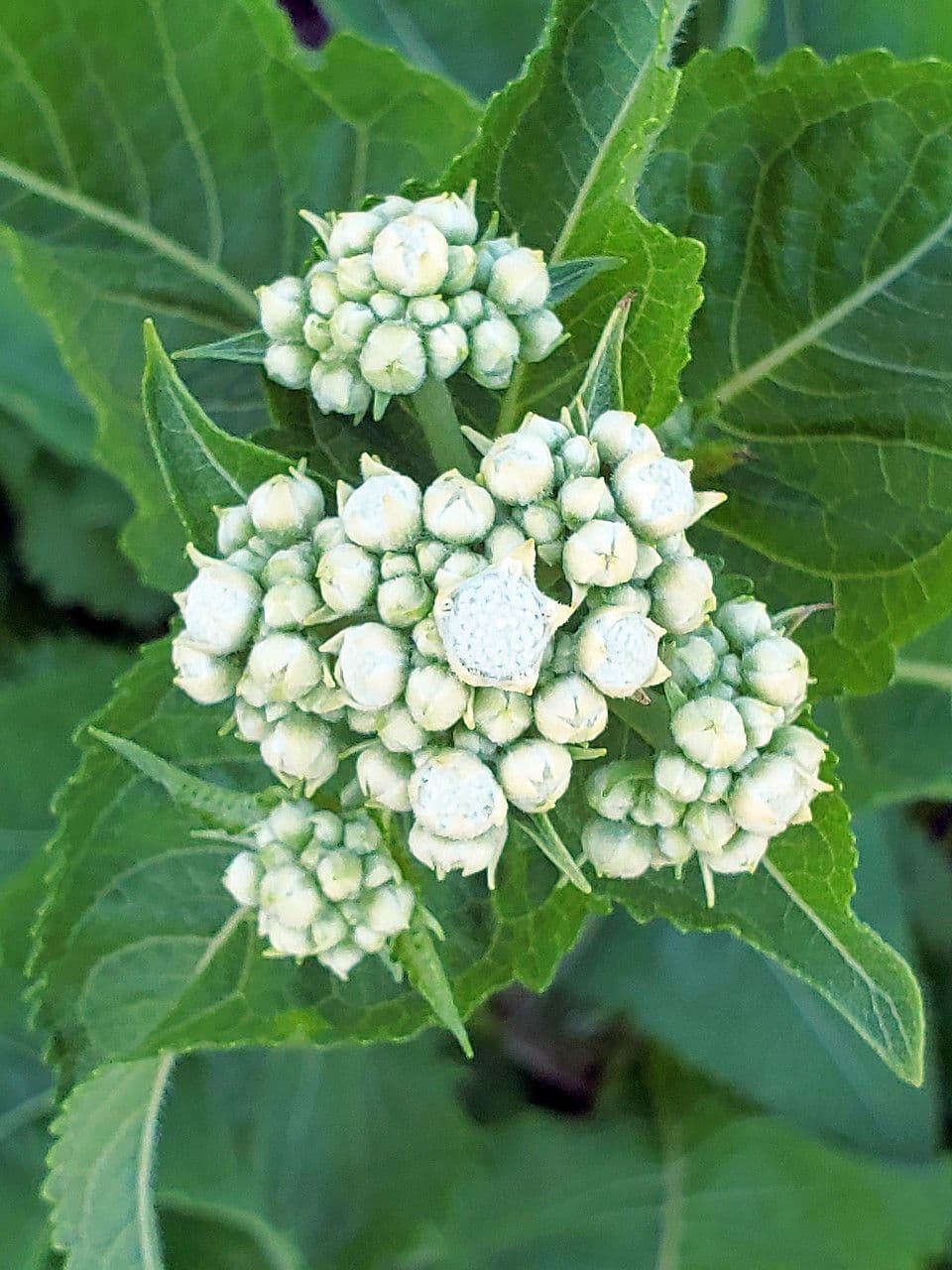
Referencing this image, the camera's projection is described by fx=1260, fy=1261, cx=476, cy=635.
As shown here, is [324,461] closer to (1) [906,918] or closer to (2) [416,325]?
(2) [416,325]

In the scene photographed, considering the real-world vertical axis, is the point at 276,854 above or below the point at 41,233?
below

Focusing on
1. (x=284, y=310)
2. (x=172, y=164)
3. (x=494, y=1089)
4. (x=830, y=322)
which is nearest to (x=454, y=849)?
(x=284, y=310)

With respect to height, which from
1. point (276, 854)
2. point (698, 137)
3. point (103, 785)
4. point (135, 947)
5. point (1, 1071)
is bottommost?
point (1, 1071)

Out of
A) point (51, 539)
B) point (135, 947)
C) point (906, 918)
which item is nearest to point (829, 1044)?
point (906, 918)

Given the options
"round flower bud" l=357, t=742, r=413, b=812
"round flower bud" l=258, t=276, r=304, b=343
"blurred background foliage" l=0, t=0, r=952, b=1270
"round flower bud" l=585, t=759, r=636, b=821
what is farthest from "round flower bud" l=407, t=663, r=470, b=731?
"blurred background foliage" l=0, t=0, r=952, b=1270

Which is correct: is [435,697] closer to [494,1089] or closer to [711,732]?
[711,732]

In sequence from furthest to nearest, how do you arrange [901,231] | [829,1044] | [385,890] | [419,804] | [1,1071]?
[829,1044] < [1,1071] < [901,231] < [385,890] < [419,804]
